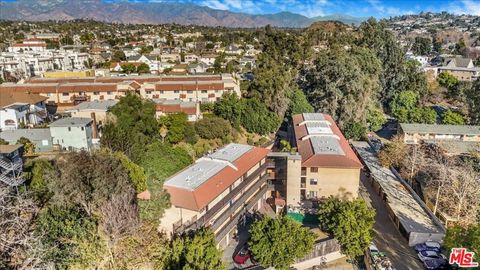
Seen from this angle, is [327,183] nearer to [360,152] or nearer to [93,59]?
[360,152]

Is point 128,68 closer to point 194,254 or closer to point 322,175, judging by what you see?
point 322,175

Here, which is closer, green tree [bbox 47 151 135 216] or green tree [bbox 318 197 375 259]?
green tree [bbox 47 151 135 216]

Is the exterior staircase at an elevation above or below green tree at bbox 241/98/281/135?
above

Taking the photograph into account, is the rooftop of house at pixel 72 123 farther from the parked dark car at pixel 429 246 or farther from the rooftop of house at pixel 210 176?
the parked dark car at pixel 429 246

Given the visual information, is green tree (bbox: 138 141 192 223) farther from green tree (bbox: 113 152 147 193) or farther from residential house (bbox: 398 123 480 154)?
residential house (bbox: 398 123 480 154)

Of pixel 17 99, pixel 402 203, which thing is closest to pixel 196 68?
pixel 17 99

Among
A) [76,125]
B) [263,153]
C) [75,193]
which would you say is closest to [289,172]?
[263,153]

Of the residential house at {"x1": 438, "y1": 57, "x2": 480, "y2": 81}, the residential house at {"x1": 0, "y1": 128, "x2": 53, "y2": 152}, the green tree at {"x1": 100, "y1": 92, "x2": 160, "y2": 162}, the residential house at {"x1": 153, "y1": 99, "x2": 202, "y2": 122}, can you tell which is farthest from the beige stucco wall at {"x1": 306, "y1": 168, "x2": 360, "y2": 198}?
the residential house at {"x1": 438, "y1": 57, "x2": 480, "y2": 81}

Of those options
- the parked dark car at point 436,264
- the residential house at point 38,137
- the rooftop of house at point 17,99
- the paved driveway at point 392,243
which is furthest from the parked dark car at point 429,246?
the rooftop of house at point 17,99
